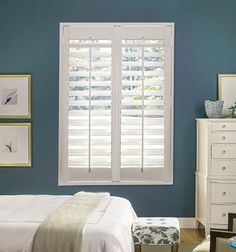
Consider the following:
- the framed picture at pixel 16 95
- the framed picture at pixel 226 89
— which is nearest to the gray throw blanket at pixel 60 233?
the framed picture at pixel 16 95

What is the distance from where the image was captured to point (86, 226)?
3555 millimetres

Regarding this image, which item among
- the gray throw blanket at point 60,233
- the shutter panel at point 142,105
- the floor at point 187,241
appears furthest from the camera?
the shutter panel at point 142,105

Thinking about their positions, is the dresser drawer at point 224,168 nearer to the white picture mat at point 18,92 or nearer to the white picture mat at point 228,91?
the white picture mat at point 228,91

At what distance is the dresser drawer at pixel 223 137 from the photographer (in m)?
5.70

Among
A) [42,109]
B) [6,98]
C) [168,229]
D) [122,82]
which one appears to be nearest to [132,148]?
[122,82]

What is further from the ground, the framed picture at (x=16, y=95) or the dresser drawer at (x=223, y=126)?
the framed picture at (x=16, y=95)

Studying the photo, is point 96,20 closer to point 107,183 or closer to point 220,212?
point 107,183

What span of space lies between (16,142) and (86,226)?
2.90 metres

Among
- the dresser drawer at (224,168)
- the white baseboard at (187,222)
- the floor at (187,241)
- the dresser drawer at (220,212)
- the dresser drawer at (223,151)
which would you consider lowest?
the floor at (187,241)

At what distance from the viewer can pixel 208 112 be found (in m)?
6.00

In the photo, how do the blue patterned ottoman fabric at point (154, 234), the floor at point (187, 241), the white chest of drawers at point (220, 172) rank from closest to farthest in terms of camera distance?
the blue patterned ottoman fabric at point (154, 234) → the floor at point (187, 241) → the white chest of drawers at point (220, 172)

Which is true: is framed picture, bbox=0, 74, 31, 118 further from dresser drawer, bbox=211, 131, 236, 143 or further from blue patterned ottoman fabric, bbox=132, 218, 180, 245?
blue patterned ottoman fabric, bbox=132, 218, 180, 245

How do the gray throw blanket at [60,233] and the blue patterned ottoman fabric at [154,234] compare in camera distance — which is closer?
the gray throw blanket at [60,233]

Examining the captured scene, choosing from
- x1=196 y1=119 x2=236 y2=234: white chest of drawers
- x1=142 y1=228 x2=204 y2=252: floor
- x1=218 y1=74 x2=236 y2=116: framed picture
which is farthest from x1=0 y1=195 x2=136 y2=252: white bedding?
x1=218 y1=74 x2=236 y2=116: framed picture
